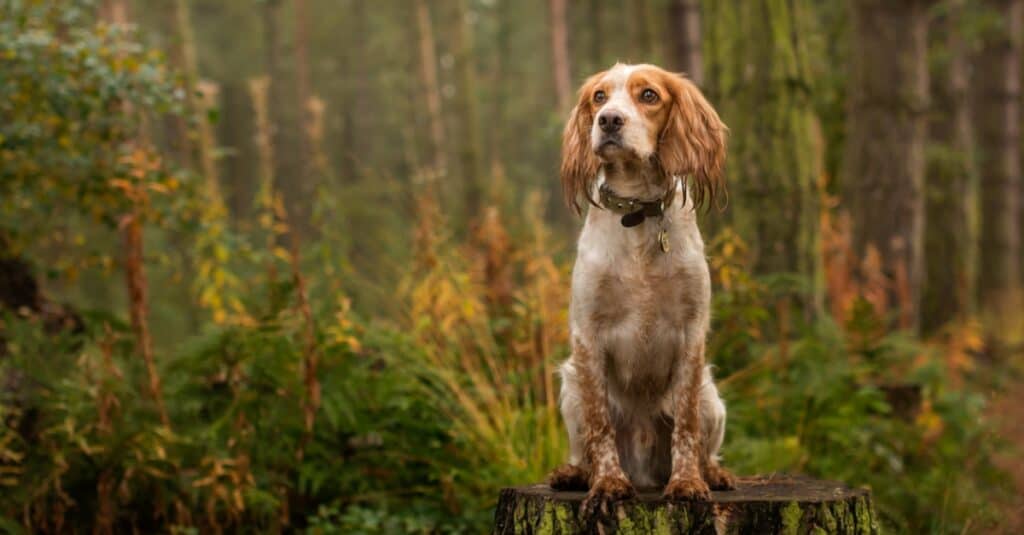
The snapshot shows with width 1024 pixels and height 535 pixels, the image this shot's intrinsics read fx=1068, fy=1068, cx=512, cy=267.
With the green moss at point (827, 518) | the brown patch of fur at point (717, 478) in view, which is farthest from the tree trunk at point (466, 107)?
the green moss at point (827, 518)

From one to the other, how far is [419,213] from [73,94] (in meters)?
2.09

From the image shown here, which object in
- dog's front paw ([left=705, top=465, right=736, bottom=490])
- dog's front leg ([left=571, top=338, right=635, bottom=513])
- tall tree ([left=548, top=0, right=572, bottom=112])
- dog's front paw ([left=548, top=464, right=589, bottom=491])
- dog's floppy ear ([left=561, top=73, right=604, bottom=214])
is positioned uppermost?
tall tree ([left=548, top=0, right=572, bottom=112])

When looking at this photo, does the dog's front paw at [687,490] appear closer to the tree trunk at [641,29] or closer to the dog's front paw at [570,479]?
the dog's front paw at [570,479]

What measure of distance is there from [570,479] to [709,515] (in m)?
0.63

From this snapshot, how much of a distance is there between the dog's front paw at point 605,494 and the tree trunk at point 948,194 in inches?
394

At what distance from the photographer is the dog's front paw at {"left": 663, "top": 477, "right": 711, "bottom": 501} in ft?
11.7

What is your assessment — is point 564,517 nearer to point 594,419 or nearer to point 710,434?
point 594,419

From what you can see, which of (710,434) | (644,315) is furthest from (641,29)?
(644,315)

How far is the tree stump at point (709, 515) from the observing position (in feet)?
11.5

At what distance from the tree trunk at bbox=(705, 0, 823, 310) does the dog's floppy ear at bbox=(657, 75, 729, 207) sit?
11.5 ft

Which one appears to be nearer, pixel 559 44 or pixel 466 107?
pixel 466 107

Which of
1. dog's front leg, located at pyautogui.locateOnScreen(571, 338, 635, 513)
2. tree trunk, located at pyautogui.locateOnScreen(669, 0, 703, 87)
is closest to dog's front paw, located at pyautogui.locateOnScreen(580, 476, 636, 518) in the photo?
dog's front leg, located at pyautogui.locateOnScreen(571, 338, 635, 513)

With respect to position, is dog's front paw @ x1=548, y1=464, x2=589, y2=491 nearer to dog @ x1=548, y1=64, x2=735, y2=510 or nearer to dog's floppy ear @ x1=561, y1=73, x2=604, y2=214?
dog @ x1=548, y1=64, x2=735, y2=510

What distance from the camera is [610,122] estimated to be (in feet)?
11.5
